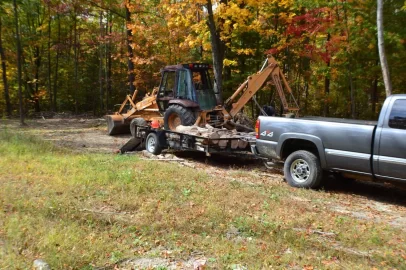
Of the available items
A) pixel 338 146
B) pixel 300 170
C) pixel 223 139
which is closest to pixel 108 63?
pixel 223 139

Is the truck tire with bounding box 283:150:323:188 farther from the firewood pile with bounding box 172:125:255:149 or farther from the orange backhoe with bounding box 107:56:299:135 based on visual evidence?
the orange backhoe with bounding box 107:56:299:135

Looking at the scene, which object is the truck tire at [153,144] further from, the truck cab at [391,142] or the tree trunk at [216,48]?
the truck cab at [391,142]

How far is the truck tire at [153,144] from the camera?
1235 cm

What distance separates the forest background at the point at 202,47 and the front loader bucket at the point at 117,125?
169 inches

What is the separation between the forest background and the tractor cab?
2.26 metres

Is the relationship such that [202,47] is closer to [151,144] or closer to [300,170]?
[151,144]

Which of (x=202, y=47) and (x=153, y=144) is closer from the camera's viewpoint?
(x=153, y=144)

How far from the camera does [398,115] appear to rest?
7035 millimetres

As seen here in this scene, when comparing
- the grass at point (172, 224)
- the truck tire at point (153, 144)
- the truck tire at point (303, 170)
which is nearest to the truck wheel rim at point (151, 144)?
the truck tire at point (153, 144)

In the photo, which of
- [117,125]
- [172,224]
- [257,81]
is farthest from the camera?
[117,125]

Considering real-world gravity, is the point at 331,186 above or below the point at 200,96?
below

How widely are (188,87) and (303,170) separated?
18.0 feet

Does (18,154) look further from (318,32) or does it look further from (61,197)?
(318,32)

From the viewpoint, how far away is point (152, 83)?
23.7 m
